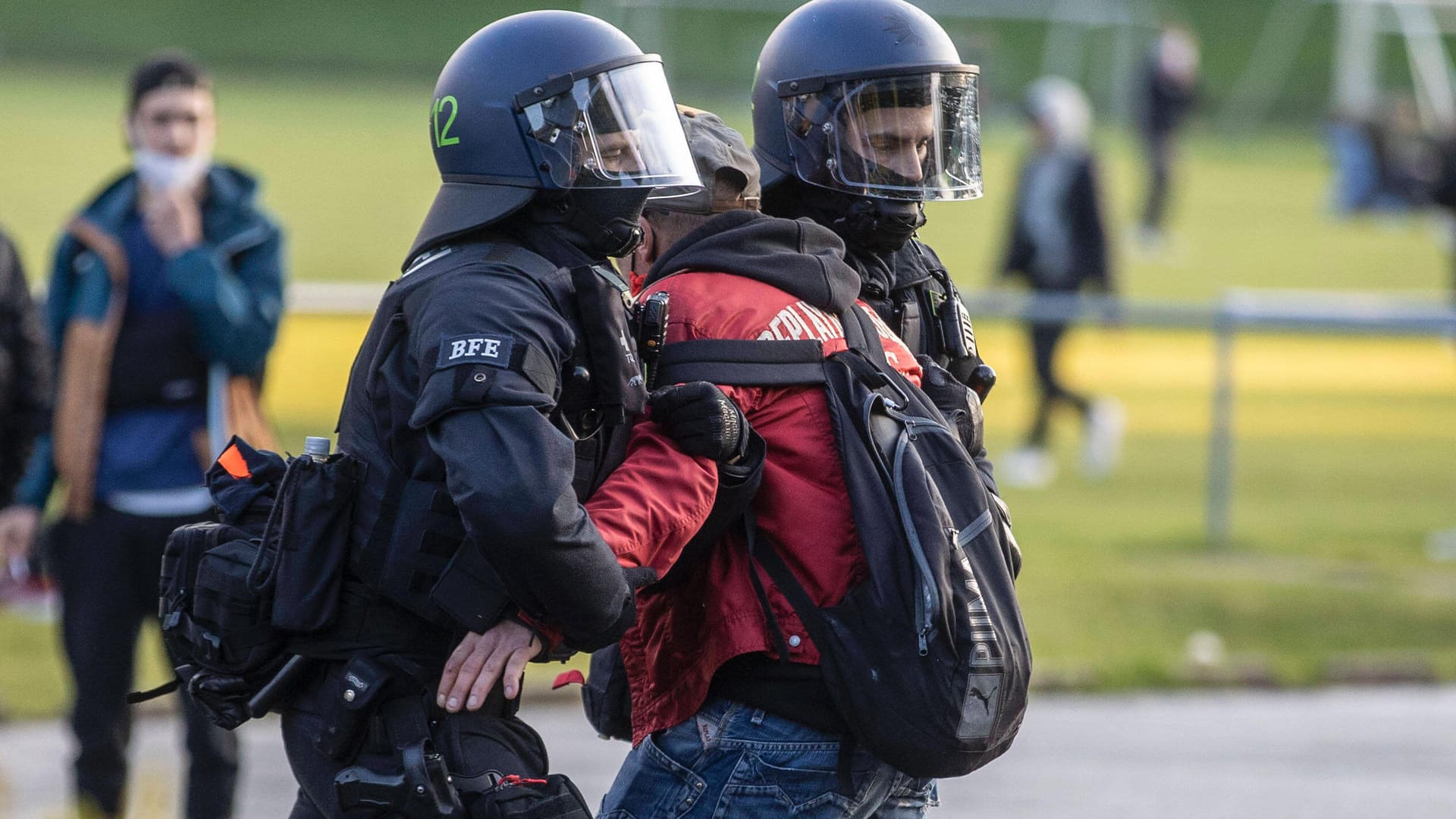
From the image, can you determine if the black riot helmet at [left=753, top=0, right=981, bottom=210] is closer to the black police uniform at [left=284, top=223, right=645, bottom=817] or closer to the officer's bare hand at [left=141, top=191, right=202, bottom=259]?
the black police uniform at [left=284, top=223, right=645, bottom=817]

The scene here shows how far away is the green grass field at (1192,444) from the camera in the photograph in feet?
27.3

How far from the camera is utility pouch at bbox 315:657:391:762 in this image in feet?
9.57

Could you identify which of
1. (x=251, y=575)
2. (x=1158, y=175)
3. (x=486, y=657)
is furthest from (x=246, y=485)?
(x=1158, y=175)

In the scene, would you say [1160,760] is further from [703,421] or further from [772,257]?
[703,421]

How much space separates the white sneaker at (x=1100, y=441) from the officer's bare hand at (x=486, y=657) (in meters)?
9.25

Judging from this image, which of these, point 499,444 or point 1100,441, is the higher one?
point 499,444

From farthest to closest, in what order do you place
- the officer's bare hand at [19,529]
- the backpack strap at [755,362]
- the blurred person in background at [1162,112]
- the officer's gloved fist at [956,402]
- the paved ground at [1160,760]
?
the blurred person in background at [1162,112] → the paved ground at [1160,760] → the officer's bare hand at [19,529] → the officer's gloved fist at [956,402] → the backpack strap at [755,362]

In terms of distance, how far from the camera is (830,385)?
9.82 feet

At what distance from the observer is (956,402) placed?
3312 mm

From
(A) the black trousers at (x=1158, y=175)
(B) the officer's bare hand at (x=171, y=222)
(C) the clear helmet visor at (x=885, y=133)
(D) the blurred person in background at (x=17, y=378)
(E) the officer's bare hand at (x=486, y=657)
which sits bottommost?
(A) the black trousers at (x=1158, y=175)

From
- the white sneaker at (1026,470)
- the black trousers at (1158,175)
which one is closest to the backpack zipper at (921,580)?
the white sneaker at (1026,470)

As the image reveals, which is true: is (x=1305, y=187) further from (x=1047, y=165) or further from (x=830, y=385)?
(x=830, y=385)

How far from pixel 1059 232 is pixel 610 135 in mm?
9461

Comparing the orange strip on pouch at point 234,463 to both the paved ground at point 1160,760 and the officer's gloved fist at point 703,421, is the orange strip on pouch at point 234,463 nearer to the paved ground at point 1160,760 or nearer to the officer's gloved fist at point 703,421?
the officer's gloved fist at point 703,421
